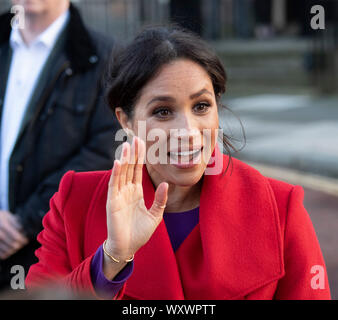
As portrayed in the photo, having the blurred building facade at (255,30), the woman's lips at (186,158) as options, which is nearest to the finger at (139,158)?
the woman's lips at (186,158)

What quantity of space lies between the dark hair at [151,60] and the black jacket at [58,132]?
73cm

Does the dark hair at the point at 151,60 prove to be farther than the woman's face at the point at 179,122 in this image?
Yes

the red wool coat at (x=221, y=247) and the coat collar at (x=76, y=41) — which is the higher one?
the coat collar at (x=76, y=41)

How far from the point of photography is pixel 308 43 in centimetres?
1816

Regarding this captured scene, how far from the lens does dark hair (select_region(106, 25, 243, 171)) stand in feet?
5.61

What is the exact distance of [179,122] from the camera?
5.22ft

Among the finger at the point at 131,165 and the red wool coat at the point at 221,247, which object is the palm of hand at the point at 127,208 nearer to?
the finger at the point at 131,165

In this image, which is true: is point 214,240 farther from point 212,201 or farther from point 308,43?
point 308,43

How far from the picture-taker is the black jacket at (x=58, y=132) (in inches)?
101

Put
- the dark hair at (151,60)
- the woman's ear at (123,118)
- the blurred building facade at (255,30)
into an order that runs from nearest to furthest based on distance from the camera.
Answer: the dark hair at (151,60)
the woman's ear at (123,118)
the blurred building facade at (255,30)

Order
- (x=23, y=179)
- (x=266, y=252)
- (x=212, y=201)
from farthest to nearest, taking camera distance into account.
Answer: (x=23, y=179) < (x=212, y=201) < (x=266, y=252)

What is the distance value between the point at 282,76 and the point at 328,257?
1291 cm

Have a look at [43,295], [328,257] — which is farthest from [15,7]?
[328,257]

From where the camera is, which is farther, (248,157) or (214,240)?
(248,157)
